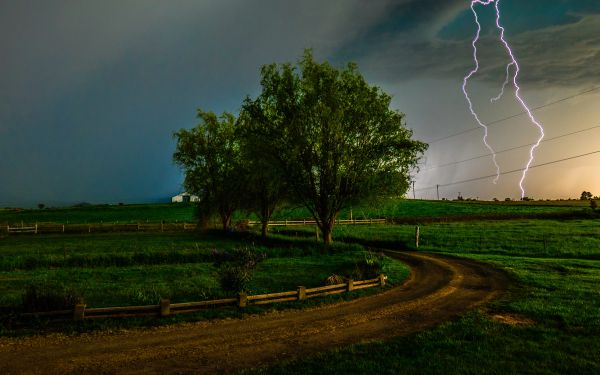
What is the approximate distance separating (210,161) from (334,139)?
966 inches

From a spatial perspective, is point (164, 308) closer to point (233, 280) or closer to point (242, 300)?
point (242, 300)

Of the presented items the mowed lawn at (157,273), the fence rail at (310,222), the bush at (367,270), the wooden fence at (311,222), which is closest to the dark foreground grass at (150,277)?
the mowed lawn at (157,273)

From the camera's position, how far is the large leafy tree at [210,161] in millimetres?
51625

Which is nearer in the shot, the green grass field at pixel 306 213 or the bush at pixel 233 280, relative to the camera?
the bush at pixel 233 280

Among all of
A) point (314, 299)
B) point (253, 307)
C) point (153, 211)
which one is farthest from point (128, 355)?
point (153, 211)

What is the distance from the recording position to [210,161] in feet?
174

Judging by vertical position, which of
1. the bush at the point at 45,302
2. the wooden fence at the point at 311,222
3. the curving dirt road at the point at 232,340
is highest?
the wooden fence at the point at 311,222

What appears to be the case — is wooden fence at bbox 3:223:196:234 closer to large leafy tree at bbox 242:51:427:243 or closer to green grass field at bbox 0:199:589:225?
green grass field at bbox 0:199:589:225

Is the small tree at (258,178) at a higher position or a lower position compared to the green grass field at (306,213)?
higher

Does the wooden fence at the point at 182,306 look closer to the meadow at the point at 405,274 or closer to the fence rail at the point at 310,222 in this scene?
the meadow at the point at 405,274

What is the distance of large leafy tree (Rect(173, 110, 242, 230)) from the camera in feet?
169

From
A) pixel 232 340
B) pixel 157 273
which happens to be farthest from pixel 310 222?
pixel 232 340

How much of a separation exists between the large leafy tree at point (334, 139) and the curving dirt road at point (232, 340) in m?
17.4

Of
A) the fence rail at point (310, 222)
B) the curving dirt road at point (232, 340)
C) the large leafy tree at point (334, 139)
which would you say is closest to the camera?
the curving dirt road at point (232, 340)
